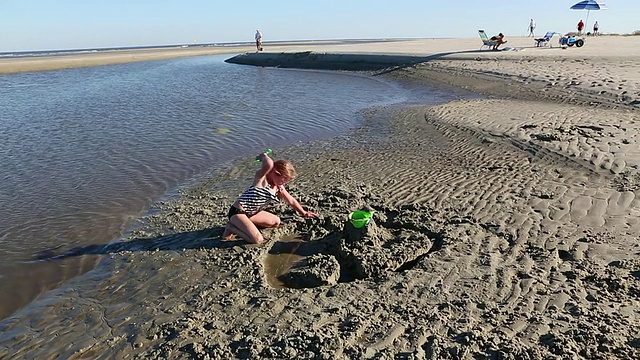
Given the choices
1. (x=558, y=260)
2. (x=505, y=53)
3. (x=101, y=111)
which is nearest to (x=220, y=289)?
(x=558, y=260)

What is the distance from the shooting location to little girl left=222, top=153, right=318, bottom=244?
18.8 ft

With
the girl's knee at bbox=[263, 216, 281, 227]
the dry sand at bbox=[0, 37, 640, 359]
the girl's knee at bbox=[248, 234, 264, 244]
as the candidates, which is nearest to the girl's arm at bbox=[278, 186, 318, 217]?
the dry sand at bbox=[0, 37, 640, 359]

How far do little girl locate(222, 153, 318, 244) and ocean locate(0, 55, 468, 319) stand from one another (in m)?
1.88

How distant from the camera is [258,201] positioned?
19.2ft

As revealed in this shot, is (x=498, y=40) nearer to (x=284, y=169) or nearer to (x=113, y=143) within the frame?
(x=113, y=143)

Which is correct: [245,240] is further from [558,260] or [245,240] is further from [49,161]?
[49,161]

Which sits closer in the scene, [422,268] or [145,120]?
[422,268]

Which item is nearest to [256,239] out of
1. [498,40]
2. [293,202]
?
[293,202]

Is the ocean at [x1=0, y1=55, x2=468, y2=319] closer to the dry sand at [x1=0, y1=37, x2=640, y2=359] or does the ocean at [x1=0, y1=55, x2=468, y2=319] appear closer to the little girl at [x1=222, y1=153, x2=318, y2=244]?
the dry sand at [x1=0, y1=37, x2=640, y2=359]

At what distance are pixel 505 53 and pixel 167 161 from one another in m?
19.8

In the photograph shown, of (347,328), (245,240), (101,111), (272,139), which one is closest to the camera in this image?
(347,328)

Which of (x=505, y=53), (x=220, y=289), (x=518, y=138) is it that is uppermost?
(x=505, y=53)

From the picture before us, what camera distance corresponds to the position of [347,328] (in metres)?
3.93

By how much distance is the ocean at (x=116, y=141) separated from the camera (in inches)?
251
